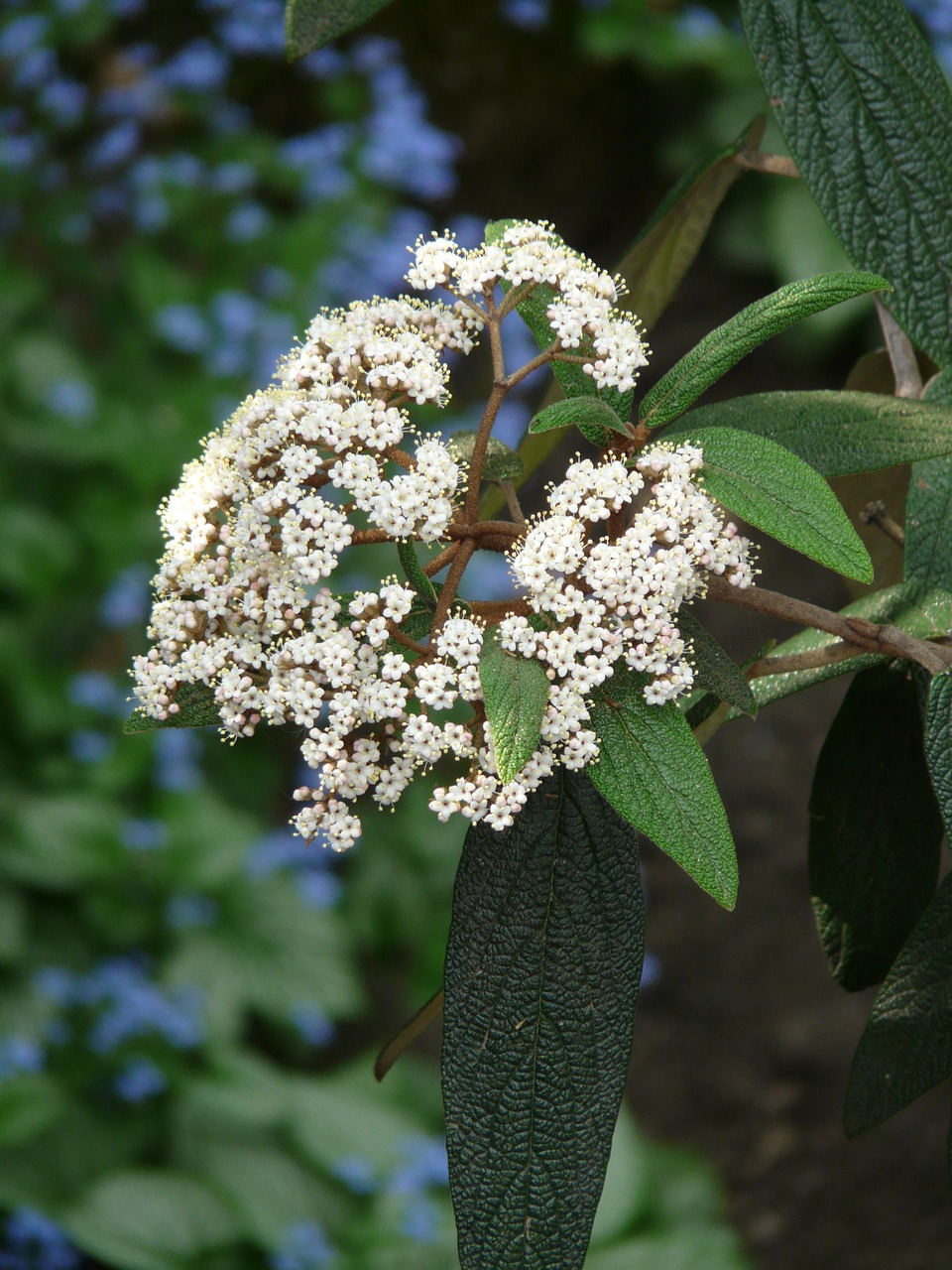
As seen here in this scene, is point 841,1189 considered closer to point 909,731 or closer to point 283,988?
point 283,988

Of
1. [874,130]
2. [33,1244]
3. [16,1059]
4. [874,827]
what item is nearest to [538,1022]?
[874,827]

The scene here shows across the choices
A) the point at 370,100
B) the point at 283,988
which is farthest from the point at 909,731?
the point at 370,100

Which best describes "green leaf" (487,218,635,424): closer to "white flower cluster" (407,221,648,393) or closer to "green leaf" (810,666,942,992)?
"white flower cluster" (407,221,648,393)

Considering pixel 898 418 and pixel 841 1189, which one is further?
pixel 841 1189

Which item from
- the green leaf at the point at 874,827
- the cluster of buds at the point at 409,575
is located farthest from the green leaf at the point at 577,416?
the green leaf at the point at 874,827

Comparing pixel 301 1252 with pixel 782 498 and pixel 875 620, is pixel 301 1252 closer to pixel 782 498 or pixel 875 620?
pixel 875 620
